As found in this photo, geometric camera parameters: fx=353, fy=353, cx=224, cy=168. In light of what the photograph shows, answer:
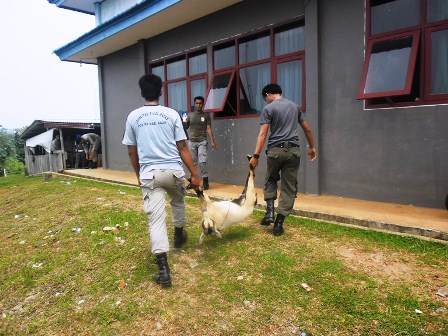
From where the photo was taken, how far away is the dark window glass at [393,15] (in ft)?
16.8

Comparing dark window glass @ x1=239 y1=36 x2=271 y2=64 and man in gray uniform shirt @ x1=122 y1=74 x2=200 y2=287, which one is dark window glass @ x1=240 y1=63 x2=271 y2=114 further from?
man in gray uniform shirt @ x1=122 y1=74 x2=200 y2=287

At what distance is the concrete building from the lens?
503cm

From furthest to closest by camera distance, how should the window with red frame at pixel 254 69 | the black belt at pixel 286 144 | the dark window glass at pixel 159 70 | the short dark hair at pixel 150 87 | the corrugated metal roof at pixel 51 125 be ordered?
the corrugated metal roof at pixel 51 125 → the dark window glass at pixel 159 70 → the window with red frame at pixel 254 69 → the black belt at pixel 286 144 → the short dark hair at pixel 150 87

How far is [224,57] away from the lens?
795 centimetres

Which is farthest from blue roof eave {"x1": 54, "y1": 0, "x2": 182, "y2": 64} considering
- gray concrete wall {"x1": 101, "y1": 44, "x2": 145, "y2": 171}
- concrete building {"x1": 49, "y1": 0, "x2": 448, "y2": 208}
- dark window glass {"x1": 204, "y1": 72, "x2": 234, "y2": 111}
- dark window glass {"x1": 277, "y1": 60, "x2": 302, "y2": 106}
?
dark window glass {"x1": 277, "y1": 60, "x2": 302, "y2": 106}

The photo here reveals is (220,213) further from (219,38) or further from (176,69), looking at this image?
(176,69)

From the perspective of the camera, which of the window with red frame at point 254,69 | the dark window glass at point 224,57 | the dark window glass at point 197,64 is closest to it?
the window with red frame at point 254,69

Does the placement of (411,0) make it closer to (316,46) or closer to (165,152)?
(316,46)

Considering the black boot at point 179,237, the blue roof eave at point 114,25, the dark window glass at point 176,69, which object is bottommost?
the black boot at point 179,237

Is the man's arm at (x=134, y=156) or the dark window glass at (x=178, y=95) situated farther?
the dark window glass at (x=178, y=95)

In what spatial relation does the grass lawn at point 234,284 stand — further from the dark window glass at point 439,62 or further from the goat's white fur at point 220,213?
the dark window glass at point 439,62

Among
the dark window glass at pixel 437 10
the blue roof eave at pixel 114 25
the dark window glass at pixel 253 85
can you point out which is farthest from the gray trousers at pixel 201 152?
the dark window glass at pixel 437 10

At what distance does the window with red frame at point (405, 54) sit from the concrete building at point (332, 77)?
0.01 meters

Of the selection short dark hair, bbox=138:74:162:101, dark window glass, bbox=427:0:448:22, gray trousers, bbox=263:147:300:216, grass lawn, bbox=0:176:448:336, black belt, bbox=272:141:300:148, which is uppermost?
dark window glass, bbox=427:0:448:22
